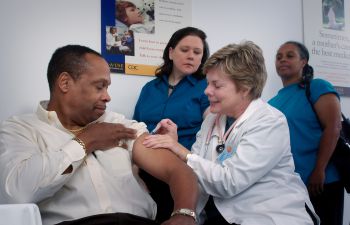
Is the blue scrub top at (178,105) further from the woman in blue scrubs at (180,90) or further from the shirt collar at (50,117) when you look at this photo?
the shirt collar at (50,117)

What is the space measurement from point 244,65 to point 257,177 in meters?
0.48

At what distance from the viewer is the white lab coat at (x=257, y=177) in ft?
5.04

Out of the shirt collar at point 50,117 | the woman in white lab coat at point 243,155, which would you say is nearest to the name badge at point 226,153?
the woman in white lab coat at point 243,155

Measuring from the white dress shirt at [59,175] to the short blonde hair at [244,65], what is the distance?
0.51m

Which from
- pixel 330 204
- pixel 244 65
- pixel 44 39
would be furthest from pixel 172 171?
pixel 330 204

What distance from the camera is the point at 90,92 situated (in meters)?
1.62

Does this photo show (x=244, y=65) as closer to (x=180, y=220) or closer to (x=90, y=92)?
(x=90, y=92)

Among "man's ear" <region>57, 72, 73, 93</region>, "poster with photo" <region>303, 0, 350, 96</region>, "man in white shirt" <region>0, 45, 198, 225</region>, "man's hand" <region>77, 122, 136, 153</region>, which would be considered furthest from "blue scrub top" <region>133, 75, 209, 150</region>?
"poster with photo" <region>303, 0, 350, 96</region>

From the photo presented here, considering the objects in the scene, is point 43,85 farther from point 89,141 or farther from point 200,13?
point 200,13

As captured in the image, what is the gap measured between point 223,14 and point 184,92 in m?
0.82

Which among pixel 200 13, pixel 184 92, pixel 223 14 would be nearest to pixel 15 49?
pixel 184 92

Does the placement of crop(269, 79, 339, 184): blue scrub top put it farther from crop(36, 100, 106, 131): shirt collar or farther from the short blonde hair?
crop(36, 100, 106, 131): shirt collar

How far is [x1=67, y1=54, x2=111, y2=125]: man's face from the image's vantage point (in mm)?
1624

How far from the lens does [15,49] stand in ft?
6.97
